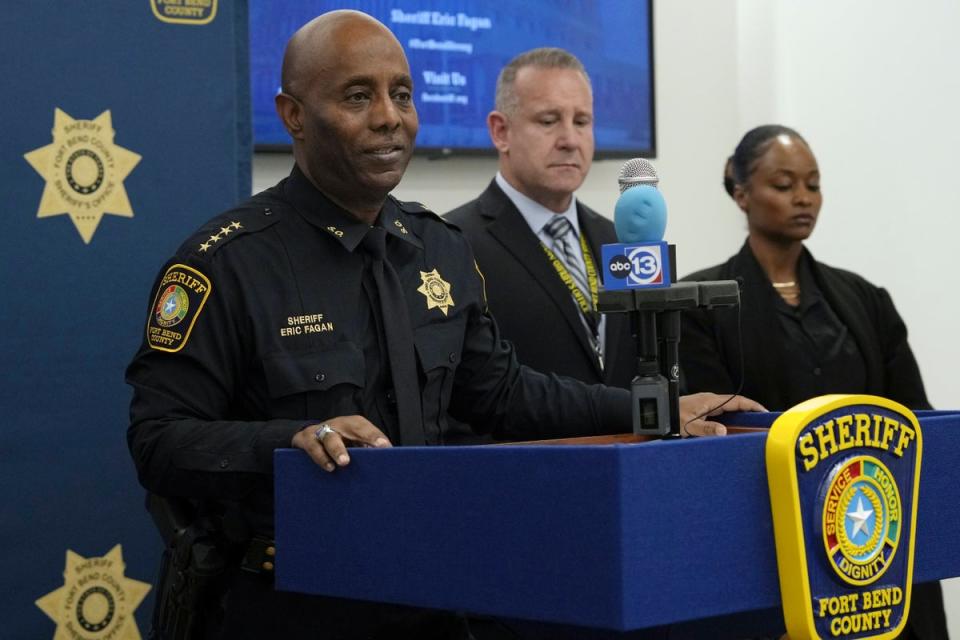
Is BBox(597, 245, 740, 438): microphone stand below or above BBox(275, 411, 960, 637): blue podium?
above

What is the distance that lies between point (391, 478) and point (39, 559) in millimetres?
1154

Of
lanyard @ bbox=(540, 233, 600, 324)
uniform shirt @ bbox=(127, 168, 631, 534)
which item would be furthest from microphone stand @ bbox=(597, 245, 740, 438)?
lanyard @ bbox=(540, 233, 600, 324)

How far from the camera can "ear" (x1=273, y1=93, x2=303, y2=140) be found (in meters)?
2.02

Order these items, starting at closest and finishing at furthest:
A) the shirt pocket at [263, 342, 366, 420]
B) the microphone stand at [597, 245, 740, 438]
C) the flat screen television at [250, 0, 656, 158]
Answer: the microphone stand at [597, 245, 740, 438] < the shirt pocket at [263, 342, 366, 420] < the flat screen television at [250, 0, 656, 158]

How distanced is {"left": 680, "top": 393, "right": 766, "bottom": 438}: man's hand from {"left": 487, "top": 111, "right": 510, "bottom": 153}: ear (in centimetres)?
156

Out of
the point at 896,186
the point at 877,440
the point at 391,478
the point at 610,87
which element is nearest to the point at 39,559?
the point at 391,478

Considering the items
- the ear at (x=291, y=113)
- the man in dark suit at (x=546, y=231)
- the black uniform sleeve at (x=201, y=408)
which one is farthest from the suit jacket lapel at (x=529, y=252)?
the black uniform sleeve at (x=201, y=408)

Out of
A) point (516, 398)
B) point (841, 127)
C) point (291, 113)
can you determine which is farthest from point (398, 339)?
point (841, 127)

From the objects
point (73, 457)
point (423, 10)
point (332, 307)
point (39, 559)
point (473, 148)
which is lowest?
point (39, 559)

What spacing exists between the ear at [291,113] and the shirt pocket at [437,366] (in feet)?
1.11

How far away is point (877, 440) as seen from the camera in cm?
150

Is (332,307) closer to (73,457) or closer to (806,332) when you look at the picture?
(73,457)

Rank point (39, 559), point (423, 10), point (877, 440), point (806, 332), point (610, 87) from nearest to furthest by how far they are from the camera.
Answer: point (877, 440)
point (39, 559)
point (806, 332)
point (423, 10)
point (610, 87)

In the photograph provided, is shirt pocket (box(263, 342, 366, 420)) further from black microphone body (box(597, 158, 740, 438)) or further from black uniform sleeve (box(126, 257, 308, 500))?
black microphone body (box(597, 158, 740, 438))
